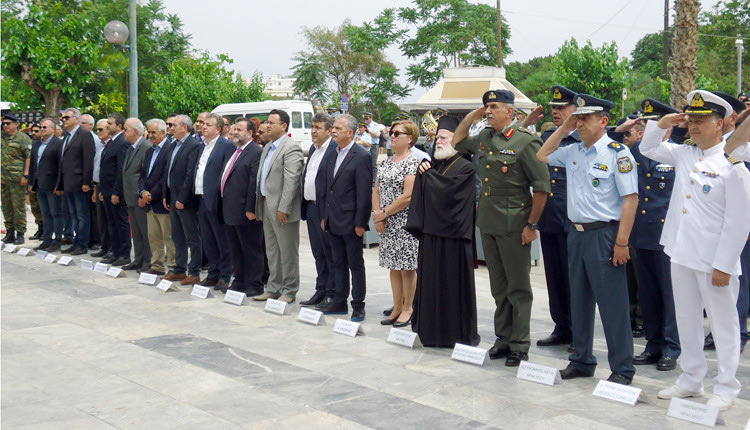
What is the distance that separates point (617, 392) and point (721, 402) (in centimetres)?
62

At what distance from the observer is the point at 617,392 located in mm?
5016

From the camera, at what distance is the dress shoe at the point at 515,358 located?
592cm

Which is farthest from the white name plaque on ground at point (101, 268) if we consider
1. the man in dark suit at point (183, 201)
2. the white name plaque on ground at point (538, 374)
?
the white name plaque on ground at point (538, 374)

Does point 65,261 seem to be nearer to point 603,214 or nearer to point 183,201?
point 183,201

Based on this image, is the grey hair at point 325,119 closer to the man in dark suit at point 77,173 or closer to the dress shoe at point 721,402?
the dress shoe at point 721,402

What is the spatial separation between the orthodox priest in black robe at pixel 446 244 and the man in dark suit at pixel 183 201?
3827 millimetres

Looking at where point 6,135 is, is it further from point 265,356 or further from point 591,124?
point 591,124

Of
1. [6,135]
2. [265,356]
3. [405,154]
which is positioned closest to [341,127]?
[405,154]

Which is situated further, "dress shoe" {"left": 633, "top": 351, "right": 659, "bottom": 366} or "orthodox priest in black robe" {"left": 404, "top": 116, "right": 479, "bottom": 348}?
"orthodox priest in black robe" {"left": 404, "top": 116, "right": 479, "bottom": 348}

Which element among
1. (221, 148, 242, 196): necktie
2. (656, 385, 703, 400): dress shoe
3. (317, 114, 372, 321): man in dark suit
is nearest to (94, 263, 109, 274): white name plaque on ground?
(221, 148, 242, 196): necktie

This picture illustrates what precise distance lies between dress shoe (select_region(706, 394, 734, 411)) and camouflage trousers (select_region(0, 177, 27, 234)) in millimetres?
11703

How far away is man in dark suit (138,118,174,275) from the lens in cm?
975

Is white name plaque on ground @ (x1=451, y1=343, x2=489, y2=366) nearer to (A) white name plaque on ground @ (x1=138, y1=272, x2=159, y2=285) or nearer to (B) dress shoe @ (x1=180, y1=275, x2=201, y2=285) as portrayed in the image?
(B) dress shoe @ (x1=180, y1=275, x2=201, y2=285)

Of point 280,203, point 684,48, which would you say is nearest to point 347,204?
point 280,203
